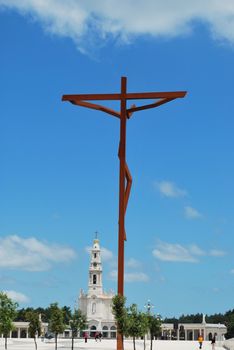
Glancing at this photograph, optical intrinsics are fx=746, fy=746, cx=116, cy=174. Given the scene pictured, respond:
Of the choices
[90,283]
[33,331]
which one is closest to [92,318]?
[90,283]

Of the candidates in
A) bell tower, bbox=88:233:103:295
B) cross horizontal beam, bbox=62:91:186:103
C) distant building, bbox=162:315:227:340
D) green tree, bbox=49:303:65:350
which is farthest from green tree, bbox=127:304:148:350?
distant building, bbox=162:315:227:340

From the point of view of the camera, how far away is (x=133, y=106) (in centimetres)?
4638

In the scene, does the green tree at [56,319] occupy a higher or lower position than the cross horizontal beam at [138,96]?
lower

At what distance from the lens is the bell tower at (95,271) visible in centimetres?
14338

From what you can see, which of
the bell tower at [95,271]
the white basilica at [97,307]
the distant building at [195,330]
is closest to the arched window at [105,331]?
the white basilica at [97,307]

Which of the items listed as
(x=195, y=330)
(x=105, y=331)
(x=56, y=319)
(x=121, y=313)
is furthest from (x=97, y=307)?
(x=121, y=313)

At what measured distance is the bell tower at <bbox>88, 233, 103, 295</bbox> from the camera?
143 metres

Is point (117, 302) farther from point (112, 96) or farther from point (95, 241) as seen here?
point (95, 241)

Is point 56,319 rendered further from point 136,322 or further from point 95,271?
point 95,271

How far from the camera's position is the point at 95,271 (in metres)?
145

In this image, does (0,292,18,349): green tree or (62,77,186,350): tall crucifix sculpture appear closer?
(62,77,186,350): tall crucifix sculpture

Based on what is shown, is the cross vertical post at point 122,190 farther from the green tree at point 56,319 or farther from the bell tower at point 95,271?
the bell tower at point 95,271

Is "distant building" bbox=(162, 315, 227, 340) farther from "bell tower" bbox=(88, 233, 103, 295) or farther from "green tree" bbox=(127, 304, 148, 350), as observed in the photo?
"green tree" bbox=(127, 304, 148, 350)

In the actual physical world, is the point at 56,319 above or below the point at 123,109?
below
